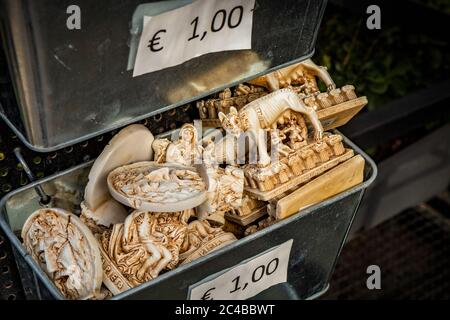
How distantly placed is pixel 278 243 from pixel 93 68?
522 millimetres

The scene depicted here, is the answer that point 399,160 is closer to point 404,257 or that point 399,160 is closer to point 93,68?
point 404,257

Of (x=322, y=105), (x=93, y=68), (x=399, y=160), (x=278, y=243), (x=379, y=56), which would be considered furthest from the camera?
(x=379, y=56)

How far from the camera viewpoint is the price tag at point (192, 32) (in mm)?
1071

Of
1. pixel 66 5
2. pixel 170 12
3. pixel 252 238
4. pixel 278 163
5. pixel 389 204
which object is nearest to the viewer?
pixel 66 5

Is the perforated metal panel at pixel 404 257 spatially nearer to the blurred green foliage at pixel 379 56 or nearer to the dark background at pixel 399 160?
the dark background at pixel 399 160

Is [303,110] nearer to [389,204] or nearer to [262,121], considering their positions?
[262,121]

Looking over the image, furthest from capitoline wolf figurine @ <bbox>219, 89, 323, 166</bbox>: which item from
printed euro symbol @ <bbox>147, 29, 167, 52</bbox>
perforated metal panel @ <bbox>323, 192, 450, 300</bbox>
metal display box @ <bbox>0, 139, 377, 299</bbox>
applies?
perforated metal panel @ <bbox>323, 192, 450, 300</bbox>

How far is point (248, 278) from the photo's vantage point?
135 cm

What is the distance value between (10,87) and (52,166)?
1.37 ft

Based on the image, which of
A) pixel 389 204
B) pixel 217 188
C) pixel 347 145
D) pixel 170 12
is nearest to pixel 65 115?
pixel 170 12

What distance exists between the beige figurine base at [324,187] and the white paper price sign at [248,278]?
3.1 inches

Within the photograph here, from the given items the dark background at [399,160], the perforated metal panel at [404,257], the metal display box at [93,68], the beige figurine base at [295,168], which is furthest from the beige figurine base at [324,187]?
the perforated metal panel at [404,257]

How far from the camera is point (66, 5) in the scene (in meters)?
0.95

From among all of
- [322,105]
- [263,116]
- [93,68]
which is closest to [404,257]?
[322,105]
